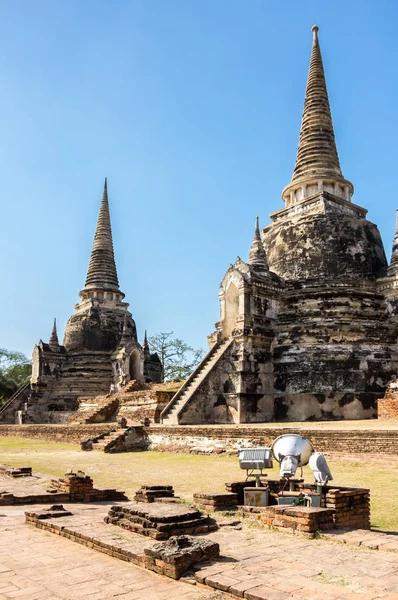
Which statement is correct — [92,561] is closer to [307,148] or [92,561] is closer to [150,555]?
[150,555]

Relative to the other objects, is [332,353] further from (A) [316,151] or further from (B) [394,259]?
(A) [316,151]

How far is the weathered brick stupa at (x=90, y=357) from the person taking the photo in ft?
113

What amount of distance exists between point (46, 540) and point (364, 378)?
16.9 m

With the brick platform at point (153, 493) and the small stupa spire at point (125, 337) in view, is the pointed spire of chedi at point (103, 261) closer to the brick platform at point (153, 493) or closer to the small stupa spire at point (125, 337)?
the small stupa spire at point (125, 337)

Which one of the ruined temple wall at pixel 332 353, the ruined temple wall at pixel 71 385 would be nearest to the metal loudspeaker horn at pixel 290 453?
the ruined temple wall at pixel 332 353

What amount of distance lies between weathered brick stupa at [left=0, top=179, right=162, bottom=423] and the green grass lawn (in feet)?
52.7

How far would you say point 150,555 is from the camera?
5219mm

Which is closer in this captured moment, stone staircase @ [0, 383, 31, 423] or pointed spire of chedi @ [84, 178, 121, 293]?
stone staircase @ [0, 383, 31, 423]

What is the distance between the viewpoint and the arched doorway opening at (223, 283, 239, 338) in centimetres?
2414

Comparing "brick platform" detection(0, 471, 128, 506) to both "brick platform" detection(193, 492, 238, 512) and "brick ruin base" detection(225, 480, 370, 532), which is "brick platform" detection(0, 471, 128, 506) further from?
"brick ruin base" detection(225, 480, 370, 532)

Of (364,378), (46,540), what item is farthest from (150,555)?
(364,378)

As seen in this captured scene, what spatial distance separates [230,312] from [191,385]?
163 inches

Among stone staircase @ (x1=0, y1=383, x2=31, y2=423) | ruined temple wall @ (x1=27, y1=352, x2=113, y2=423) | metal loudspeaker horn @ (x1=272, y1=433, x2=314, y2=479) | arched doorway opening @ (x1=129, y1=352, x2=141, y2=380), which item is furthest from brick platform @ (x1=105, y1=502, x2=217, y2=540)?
stone staircase @ (x1=0, y1=383, x2=31, y2=423)

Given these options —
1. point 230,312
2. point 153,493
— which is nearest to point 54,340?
point 230,312
